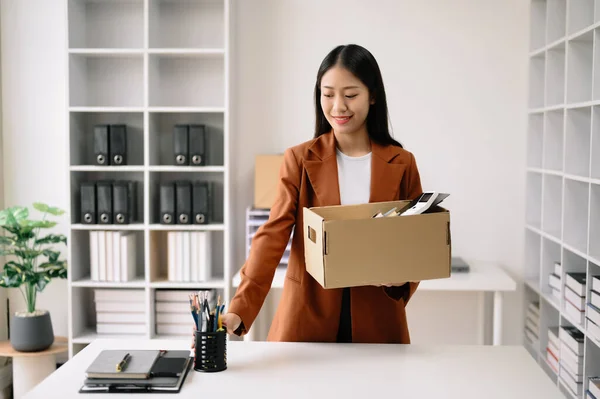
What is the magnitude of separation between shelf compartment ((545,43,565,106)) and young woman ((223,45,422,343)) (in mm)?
1635

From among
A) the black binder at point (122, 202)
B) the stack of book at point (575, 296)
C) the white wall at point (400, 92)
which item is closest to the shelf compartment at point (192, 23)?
the white wall at point (400, 92)

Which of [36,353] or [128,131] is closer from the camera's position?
[36,353]

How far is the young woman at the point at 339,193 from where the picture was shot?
6.30 feet

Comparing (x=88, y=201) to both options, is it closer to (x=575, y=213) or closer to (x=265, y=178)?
(x=265, y=178)

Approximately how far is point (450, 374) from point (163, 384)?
2.28ft

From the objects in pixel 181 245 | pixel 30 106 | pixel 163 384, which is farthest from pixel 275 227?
pixel 30 106

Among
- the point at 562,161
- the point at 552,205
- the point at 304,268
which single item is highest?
the point at 562,161

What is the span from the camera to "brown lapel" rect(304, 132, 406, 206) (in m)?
1.96

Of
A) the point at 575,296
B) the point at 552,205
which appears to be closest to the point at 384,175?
the point at 575,296

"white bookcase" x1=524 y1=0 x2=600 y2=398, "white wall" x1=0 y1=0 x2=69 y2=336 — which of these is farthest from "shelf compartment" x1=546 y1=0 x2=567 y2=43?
"white wall" x1=0 y1=0 x2=69 y2=336

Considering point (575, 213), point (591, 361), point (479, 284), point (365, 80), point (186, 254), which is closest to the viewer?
point (365, 80)

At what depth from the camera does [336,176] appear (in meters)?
1.98

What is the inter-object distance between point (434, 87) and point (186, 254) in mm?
1597

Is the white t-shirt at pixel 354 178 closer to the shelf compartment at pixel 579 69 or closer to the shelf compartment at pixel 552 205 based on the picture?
the shelf compartment at pixel 579 69
